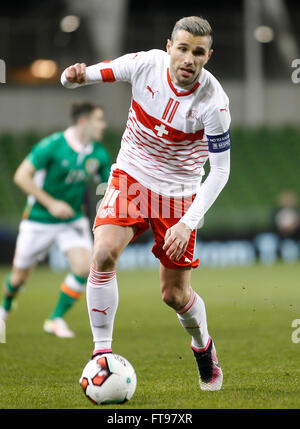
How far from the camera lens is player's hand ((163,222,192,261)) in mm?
4617

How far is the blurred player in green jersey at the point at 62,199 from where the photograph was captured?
26.8ft

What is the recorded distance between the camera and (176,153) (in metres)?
5.08

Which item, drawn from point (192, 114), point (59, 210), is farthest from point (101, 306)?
point (59, 210)

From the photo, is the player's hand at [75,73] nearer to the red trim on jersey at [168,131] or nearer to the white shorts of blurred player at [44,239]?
the red trim on jersey at [168,131]

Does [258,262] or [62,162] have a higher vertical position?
[62,162]

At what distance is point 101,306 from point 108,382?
1.54 feet

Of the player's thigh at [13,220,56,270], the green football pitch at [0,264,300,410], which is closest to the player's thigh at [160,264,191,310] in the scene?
the green football pitch at [0,264,300,410]

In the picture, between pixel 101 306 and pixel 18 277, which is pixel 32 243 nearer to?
pixel 18 277

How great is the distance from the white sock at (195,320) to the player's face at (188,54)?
141 cm

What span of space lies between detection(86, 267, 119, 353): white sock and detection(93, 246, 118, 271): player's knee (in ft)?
0.14

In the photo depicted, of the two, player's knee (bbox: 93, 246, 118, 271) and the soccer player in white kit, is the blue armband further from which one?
player's knee (bbox: 93, 246, 118, 271)

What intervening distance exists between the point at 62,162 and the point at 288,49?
633 inches
